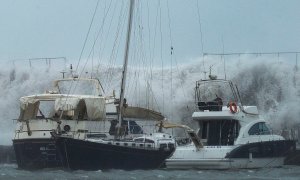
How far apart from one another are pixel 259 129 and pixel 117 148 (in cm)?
965

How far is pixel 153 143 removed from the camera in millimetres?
52875

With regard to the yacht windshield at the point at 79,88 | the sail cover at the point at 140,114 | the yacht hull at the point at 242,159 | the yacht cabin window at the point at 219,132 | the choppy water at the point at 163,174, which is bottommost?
the choppy water at the point at 163,174

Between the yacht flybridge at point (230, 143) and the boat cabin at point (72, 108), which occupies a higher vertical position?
the boat cabin at point (72, 108)

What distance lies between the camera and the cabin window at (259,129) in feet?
175

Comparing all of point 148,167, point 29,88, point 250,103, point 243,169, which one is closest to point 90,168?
point 148,167

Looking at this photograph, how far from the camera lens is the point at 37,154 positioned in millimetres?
53531

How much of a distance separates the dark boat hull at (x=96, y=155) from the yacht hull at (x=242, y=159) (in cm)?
225

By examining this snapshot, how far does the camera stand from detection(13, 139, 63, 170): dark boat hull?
52.9 metres

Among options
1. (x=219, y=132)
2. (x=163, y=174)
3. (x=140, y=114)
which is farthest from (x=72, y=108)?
(x=163, y=174)

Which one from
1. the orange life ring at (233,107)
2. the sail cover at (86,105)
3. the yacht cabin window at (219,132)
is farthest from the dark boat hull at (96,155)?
the orange life ring at (233,107)

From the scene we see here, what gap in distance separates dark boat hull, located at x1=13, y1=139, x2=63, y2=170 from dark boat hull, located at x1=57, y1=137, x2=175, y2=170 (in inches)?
112

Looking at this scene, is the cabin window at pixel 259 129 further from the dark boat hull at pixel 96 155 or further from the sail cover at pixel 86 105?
the sail cover at pixel 86 105

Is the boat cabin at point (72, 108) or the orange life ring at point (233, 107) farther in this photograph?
the boat cabin at point (72, 108)

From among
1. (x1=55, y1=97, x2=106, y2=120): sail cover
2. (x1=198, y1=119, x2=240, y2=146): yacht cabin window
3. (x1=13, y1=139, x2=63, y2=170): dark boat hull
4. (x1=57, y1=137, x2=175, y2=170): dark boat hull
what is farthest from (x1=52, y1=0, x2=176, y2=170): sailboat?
(x1=198, y1=119, x2=240, y2=146): yacht cabin window
